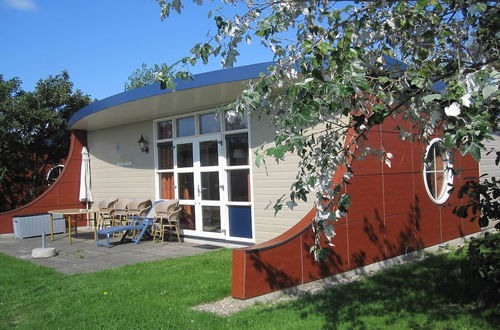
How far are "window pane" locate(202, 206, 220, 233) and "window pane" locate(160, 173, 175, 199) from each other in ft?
3.99

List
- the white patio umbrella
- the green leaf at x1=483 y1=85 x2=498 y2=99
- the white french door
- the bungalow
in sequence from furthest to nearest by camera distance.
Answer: the white patio umbrella
the white french door
the bungalow
the green leaf at x1=483 y1=85 x2=498 y2=99

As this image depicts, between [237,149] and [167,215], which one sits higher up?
[237,149]

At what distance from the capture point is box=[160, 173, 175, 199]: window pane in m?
10.0

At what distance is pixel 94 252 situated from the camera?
8.38m

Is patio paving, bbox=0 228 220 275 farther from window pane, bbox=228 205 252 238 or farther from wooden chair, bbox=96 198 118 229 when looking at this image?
wooden chair, bbox=96 198 118 229

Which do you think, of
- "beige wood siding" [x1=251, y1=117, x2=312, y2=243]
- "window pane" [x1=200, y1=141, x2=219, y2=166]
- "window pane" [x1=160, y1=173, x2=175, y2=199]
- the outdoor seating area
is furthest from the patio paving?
"window pane" [x1=200, y1=141, x2=219, y2=166]

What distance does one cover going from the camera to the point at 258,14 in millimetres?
3301

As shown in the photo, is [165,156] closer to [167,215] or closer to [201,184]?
[201,184]

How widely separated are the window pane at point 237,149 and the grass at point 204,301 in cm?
234

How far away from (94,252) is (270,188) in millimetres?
3522

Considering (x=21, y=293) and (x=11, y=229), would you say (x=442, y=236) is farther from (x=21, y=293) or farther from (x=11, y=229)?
(x=11, y=229)

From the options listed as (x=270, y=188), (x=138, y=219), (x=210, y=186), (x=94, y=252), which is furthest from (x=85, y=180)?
(x=270, y=188)

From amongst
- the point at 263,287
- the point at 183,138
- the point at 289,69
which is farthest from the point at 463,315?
the point at 183,138

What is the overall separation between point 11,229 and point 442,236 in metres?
10.0
